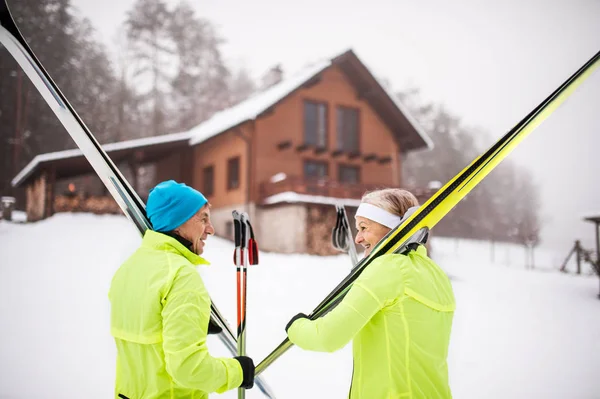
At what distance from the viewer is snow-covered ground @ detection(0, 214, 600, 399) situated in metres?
3.26

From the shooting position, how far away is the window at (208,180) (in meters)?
8.86

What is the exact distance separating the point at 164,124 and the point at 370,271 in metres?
12.8

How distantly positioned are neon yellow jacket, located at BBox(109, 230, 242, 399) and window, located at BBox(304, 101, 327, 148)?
7.54 m

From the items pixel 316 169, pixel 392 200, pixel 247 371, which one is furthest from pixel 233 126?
pixel 247 371

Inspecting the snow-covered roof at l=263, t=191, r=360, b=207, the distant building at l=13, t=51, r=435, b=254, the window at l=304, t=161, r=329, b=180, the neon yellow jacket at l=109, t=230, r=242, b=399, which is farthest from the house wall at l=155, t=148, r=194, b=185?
the neon yellow jacket at l=109, t=230, r=242, b=399

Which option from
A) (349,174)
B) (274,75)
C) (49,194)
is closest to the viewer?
(49,194)

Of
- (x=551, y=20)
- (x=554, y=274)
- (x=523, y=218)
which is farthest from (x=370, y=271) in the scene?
(x=523, y=218)

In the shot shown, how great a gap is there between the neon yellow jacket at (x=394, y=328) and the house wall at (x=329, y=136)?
6710 millimetres

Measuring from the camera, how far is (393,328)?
1.13 meters

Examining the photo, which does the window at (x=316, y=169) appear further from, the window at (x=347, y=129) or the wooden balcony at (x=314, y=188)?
the wooden balcony at (x=314, y=188)

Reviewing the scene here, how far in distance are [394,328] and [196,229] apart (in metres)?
0.57

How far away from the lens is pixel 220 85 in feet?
45.6

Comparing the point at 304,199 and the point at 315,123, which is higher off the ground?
the point at 315,123

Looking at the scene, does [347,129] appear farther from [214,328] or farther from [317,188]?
[214,328]
